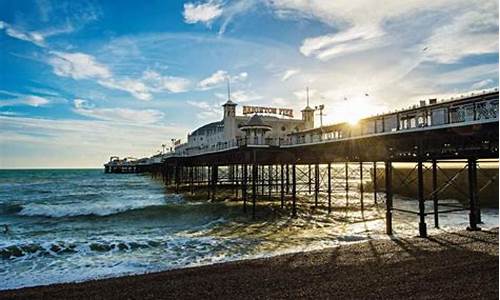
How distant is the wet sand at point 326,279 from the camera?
7.90m

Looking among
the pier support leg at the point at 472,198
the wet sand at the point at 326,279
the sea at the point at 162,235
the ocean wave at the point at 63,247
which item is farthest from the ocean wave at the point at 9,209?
the pier support leg at the point at 472,198

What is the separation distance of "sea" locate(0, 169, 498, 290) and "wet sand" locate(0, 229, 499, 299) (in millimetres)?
1501

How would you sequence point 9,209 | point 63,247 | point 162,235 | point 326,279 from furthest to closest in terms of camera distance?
point 9,209
point 162,235
point 63,247
point 326,279

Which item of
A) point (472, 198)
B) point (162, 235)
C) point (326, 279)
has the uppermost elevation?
point (472, 198)

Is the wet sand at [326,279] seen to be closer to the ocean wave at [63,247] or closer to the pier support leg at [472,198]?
the pier support leg at [472,198]

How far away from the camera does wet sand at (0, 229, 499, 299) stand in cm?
790

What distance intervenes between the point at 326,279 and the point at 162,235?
32.9 ft

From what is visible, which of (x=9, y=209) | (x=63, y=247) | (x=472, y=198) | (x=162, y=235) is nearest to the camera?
(x=63, y=247)

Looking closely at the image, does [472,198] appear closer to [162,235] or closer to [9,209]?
[162,235]

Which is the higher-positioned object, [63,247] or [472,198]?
[472,198]

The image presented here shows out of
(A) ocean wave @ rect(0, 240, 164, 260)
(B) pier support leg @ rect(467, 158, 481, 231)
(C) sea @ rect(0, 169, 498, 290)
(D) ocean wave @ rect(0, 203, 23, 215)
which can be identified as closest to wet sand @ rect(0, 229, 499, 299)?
(C) sea @ rect(0, 169, 498, 290)

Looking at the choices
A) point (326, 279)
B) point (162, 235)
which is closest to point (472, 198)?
point (326, 279)

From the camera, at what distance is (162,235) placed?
1714 centimetres

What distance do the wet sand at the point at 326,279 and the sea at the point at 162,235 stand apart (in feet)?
4.92
